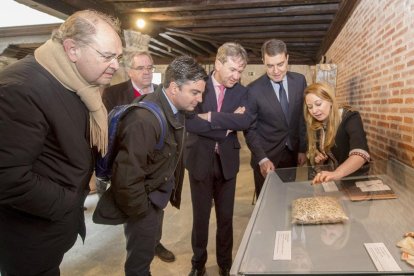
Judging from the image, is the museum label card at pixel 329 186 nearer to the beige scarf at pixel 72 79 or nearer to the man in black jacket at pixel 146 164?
the man in black jacket at pixel 146 164

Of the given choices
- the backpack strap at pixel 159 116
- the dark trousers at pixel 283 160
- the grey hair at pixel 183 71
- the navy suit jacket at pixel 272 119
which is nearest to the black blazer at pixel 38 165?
the backpack strap at pixel 159 116

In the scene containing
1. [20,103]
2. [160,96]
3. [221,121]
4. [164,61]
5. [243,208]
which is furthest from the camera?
[164,61]

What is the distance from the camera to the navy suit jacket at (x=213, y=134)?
2.39 meters

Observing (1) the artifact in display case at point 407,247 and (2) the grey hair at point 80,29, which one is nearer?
(1) the artifact in display case at point 407,247

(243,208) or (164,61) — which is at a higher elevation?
(164,61)

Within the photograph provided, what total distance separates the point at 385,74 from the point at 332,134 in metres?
1.18

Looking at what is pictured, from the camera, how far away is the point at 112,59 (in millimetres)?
1409

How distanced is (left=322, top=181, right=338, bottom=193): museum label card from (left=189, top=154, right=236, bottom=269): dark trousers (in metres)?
0.81

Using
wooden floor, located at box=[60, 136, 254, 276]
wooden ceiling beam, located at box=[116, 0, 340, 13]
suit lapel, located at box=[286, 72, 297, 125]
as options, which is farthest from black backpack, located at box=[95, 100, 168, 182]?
wooden ceiling beam, located at box=[116, 0, 340, 13]

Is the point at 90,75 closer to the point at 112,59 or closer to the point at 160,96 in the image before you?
the point at 112,59

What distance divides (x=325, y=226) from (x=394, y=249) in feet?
1.00

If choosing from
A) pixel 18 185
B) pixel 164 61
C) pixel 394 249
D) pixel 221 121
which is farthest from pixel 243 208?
pixel 164 61

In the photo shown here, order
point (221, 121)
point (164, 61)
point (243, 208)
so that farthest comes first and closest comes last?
point (164, 61) → point (243, 208) → point (221, 121)

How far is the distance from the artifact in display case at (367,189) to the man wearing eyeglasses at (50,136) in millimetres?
1481
